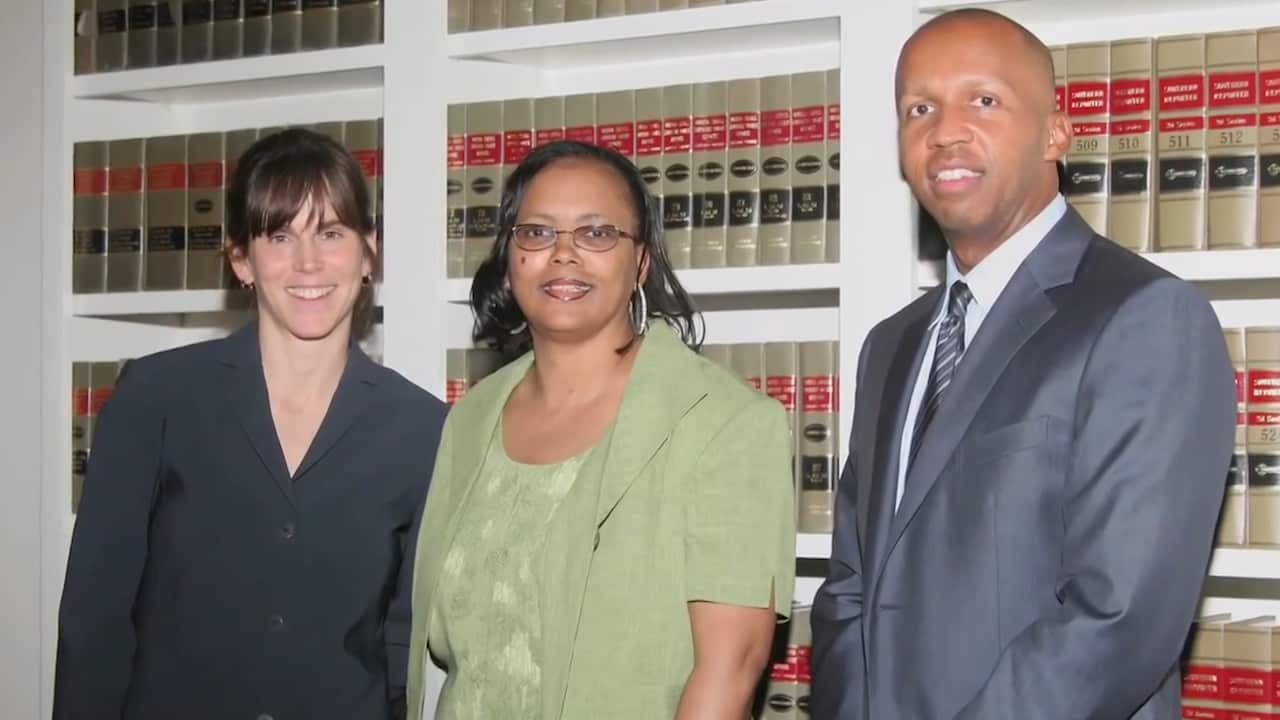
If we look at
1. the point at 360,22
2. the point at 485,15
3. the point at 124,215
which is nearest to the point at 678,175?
the point at 485,15

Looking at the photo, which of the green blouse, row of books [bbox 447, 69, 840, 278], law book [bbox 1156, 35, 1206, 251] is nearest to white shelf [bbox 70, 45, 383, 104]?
row of books [bbox 447, 69, 840, 278]

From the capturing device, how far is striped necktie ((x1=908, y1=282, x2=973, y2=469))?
1.98 m

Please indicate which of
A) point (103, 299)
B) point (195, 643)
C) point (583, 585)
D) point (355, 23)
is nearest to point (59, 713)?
point (195, 643)

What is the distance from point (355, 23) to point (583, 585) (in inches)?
64.1

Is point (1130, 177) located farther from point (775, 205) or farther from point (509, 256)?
point (509, 256)

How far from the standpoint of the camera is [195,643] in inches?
94.8

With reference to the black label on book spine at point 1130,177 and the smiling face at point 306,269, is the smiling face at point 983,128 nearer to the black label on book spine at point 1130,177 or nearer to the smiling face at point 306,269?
the black label on book spine at point 1130,177

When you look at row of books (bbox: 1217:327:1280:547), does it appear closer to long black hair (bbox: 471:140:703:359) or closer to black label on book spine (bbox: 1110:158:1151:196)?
black label on book spine (bbox: 1110:158:1151:196)

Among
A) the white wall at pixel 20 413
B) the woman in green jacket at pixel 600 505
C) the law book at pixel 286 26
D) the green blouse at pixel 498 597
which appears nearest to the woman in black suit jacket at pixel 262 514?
the woman in green jacket at pixel 600 505

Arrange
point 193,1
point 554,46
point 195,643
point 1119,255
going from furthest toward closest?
point 193,1 → point 554,46 → point 195,643 → point 1119,255

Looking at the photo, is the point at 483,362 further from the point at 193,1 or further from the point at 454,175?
the point at 193,1

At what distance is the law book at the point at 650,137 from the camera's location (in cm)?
293

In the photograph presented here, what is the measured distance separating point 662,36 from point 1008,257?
1.21 meters

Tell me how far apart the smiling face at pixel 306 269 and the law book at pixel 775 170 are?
0.78 metres
